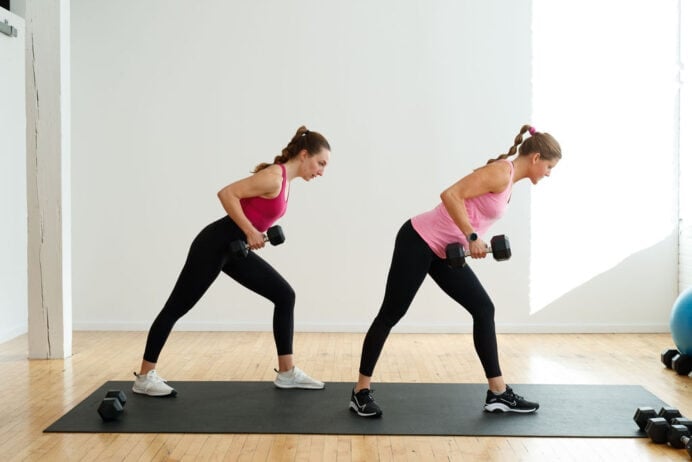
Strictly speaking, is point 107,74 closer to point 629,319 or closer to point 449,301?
point 449,301

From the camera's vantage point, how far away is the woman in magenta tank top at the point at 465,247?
3309 mm

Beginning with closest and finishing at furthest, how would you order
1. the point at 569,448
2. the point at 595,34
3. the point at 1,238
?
the point at 569,448 < the point at 1,238 < the point at 595,34

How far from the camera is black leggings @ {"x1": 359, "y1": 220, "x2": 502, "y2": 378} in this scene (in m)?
3.39

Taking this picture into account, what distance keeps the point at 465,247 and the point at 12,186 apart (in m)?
3.45

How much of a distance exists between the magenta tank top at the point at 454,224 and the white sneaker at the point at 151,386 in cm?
136

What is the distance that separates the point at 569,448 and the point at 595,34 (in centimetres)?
363

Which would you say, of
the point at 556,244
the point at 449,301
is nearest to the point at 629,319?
the point at 556,244

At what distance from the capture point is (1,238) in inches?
211

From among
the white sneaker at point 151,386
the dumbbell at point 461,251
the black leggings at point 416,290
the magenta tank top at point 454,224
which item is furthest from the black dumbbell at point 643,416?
the white sneaker at point 151,386

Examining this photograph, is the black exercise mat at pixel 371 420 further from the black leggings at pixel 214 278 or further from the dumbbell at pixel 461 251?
the dumbbell at pixel 461 251

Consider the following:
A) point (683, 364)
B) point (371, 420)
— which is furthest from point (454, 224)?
point (683, 364)

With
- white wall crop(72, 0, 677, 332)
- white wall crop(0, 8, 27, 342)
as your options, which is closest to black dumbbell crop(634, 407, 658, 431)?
white wall crop(72, 0, 677, 332)

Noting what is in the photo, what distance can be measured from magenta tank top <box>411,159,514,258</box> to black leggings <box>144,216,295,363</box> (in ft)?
2.61

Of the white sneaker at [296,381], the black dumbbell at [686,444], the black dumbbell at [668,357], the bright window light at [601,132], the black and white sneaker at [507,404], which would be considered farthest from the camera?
the bright window light at [601,132]
